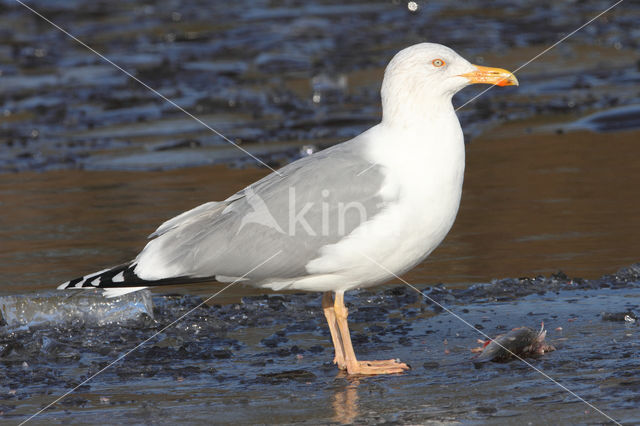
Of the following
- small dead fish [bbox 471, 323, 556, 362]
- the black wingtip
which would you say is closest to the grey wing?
the black wingtip

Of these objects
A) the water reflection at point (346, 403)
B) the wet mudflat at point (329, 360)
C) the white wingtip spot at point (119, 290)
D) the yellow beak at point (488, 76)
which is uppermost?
the yellow beak at point (488, 76)

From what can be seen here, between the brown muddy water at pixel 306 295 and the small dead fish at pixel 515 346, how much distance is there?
62 millimetres

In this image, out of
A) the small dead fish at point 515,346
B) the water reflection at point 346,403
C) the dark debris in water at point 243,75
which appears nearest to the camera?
the water reflection at point 346,403

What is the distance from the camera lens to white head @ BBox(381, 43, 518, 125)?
16.2 ft

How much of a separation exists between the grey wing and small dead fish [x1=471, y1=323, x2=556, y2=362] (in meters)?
0.78

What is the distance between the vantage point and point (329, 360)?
4.99m

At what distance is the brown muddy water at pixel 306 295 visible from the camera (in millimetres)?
4398

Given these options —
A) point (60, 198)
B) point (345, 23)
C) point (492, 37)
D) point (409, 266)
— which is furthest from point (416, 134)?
point (345, 23)

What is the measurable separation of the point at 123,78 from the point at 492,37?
556cm

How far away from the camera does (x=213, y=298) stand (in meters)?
5.98

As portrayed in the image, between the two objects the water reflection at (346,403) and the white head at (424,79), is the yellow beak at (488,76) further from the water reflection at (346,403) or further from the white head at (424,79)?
the water reflection at (346,403)

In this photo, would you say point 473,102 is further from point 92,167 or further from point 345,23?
point 345,23

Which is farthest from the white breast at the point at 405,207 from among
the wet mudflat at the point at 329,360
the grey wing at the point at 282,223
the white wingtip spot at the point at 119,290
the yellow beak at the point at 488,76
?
the white wingtip spot at the point at 119,290

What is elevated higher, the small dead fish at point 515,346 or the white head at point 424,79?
the white head at point 424,79
